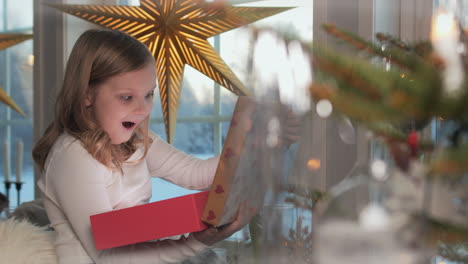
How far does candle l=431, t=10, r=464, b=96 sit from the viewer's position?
0.27 meters

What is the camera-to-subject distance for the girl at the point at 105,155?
3.00 feet

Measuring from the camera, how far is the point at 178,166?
46.3 inches

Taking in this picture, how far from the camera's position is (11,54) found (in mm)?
2014

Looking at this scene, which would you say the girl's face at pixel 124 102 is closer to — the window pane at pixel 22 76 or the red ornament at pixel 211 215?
the red ornament at pixel 211 215

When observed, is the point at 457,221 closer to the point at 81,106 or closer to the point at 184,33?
the point at 81,106

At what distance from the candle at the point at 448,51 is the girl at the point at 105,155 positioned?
0.63 meters

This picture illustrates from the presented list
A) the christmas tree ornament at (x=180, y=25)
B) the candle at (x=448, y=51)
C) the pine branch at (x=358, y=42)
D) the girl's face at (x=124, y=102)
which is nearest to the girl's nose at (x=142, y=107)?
the girl's face at (x=124, y=102)

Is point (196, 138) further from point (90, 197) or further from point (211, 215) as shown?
point (211, 215)

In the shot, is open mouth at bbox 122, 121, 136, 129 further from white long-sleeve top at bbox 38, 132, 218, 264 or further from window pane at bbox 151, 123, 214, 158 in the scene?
window pane at bbox 151, 123, 214, 158

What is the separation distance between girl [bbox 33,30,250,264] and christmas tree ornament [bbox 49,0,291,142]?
0.17 m

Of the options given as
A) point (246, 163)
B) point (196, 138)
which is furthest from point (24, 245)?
point (196, 138)

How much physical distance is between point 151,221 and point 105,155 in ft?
1.09

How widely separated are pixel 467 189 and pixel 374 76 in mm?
89

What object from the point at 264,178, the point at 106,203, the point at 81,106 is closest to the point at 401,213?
the point at 264,178
